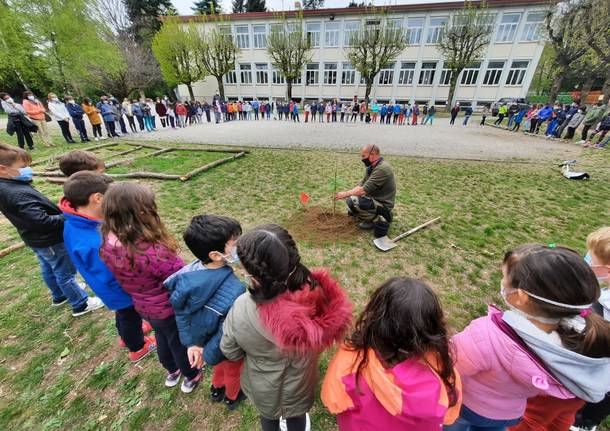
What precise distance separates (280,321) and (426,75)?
3942cm

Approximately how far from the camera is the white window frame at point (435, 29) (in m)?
30.0

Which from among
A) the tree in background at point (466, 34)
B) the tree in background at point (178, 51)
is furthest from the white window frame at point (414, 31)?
the tree in background at point (178, 51)

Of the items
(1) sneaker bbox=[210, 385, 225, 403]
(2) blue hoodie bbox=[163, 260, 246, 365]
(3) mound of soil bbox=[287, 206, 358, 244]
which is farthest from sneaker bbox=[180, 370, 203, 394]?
(3) mound of soil bbox=[287, 206, 358, 244]

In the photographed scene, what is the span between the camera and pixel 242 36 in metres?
36.4

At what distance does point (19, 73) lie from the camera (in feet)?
74.6

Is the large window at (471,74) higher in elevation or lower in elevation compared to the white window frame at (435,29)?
lower

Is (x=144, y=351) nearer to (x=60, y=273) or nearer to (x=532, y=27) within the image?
(x=60, y=273)

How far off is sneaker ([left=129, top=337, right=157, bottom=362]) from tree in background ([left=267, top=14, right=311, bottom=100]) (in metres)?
35.1

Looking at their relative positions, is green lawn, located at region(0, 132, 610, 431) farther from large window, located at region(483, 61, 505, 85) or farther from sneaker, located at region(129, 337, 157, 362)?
large window, located at region(483, 61, 505, 85)

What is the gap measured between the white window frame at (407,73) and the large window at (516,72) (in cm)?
1055

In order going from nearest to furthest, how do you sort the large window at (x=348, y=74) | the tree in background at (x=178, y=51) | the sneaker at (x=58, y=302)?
the sneaker at (x=58, y=302) < the tree in background at (x=178, y=51) < the large window at (x=348, y=74)

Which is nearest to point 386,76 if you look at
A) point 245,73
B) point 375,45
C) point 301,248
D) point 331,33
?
point 375,45

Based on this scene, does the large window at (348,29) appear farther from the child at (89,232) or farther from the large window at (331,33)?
the child at (89,232)

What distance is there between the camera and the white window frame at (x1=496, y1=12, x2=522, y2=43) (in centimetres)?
2853
